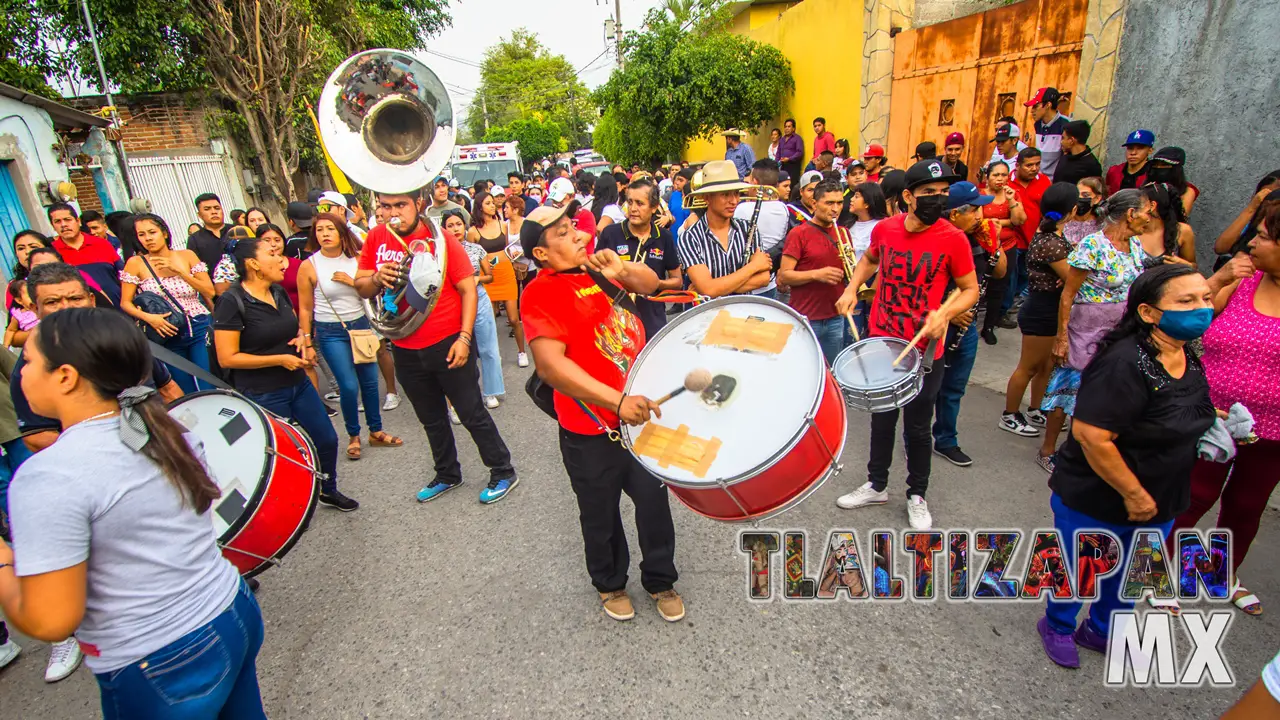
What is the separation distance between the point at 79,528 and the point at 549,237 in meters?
1.64

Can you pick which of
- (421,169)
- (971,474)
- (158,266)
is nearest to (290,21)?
(158,266)

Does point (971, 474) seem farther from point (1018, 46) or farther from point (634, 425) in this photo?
point (1018, 46)

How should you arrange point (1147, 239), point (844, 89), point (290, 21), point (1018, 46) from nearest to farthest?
point (1147, 239)
point (1018, 46)
point (844, 89)
point (290, 21)

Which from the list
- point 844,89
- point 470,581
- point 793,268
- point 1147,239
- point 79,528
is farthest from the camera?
point 844,89

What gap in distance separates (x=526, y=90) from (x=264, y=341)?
204 feet

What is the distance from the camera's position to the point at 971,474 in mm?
4156

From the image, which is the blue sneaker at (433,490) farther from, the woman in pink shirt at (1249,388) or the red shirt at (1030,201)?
the red shirt at (1030,201)

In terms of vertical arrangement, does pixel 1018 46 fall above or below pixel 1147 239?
above

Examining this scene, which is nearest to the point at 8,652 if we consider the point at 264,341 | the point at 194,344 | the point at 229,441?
the point at 229,441

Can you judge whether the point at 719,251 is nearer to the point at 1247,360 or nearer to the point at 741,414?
the point at 741,414

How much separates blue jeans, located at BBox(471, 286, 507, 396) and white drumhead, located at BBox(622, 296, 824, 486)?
140 inches

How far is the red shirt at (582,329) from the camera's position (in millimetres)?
2484

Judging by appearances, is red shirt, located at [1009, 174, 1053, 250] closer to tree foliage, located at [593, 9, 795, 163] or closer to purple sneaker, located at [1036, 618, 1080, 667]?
purple sneaker, located at [1036, 618, 1080, 667]

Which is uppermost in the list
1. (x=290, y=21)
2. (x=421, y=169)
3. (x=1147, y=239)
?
(x=290, y=21)
